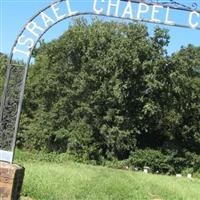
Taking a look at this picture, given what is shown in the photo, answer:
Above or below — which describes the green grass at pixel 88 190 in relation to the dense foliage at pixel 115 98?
below

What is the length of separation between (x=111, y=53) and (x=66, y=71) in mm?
3962

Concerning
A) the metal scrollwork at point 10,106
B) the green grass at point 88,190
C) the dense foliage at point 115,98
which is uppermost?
the dense foliage at point 115,98

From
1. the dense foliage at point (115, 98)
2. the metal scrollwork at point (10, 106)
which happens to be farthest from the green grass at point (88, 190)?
the dense foliage at point (115, 98)

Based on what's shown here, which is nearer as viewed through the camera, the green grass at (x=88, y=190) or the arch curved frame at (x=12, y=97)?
the arch curved frame at (x=12, y=97)

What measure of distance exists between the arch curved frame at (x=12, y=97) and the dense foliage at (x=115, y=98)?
99.8 ft

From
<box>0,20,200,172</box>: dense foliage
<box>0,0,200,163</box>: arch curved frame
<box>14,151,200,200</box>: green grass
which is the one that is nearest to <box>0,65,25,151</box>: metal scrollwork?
<box>0,0,200,163</box>: arch curved frame

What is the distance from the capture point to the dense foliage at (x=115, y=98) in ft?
137

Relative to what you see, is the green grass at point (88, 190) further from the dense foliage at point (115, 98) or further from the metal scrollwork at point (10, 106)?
the dense foliage at point (115, 98)

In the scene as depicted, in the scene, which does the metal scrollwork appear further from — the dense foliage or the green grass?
the dense foliage

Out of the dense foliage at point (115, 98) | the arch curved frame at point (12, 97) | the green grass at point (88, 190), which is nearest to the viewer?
the arch curved frame at point (12, 97)

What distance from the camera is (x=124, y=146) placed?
42031 millimetres

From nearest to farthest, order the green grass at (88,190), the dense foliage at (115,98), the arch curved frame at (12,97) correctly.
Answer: the arch curved frame at (12,97), the green grass at (88,190), the dense foliage at (115,98)

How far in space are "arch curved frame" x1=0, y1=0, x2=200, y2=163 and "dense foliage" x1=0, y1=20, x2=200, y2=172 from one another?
3041 centimetres

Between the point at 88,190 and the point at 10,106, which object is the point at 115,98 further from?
the point at 10,106
